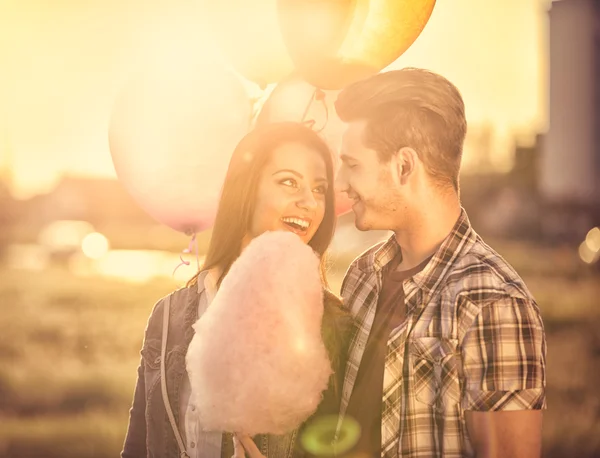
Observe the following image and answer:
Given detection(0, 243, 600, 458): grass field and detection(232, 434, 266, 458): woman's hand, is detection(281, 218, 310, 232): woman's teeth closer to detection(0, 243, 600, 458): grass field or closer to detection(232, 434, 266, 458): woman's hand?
detection(232, 434, 266, 458): woman's hand

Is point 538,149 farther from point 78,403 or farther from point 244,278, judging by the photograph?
point 244,278

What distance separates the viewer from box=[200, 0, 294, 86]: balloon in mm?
2348

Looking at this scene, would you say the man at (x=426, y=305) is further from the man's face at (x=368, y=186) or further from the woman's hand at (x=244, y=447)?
the woman's hand at (x=244, y=447)

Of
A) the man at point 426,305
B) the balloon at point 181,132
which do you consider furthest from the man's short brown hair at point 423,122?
the balloon at point 181,132

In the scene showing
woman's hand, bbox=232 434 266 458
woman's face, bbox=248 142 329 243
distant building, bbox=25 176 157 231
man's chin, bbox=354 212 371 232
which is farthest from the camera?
distant building, bbox=25 176 157 231

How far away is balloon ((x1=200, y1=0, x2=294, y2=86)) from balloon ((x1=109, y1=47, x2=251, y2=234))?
85 millimetres

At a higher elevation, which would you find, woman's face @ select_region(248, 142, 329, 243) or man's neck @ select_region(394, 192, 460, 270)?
woman's face @ select_region(248, 142, 329, 243)

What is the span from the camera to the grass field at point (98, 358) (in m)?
4.78

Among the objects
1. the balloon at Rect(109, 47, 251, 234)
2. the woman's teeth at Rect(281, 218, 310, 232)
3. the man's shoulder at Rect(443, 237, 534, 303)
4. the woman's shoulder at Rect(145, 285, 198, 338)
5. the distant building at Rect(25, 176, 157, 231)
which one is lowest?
the man's shoulder at Rect(443, 237, 534, 303)

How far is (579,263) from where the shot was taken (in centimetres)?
897

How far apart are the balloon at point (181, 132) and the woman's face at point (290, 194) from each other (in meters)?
0.29

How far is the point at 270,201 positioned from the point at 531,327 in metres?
0.86

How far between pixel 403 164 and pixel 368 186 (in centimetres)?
12

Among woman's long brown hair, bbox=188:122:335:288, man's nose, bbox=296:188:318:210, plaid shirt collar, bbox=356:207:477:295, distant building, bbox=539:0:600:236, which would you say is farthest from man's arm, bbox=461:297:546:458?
distant building, bbox=539:0:600:236
